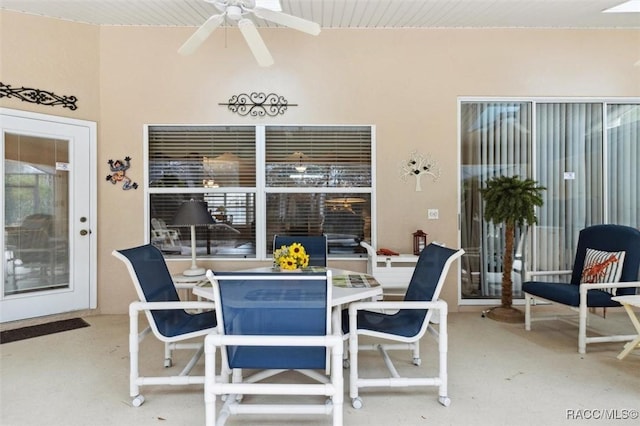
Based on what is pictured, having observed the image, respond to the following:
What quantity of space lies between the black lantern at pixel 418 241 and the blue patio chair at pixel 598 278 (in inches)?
43.4

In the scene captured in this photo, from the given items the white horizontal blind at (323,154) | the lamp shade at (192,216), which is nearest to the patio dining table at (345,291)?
the lamp shade at (192,216)

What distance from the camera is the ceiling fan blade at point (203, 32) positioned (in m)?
2.57

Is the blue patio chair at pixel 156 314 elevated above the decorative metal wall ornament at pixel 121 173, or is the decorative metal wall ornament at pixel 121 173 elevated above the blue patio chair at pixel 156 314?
the decorative metal wall ornament at pixel 121 173

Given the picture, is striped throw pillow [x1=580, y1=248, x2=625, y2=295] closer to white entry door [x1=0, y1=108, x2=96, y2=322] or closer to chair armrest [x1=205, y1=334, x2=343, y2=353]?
chair armrest [x1=205, y1=334, x2=343, y2=353]

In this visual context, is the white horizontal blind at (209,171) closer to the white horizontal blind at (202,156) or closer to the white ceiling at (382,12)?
the white horizontal blind at (202,156)

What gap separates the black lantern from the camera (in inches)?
160

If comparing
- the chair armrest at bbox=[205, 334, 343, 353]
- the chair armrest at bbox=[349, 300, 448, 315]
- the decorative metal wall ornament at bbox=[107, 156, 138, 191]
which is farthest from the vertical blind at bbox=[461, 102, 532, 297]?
the decorative metal wall ornament at bbox=[107, 156, 138, 191]

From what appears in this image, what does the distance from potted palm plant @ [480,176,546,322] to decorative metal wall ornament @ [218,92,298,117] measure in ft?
8.28

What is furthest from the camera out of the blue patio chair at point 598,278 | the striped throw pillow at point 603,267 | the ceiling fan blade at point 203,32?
the striped throw pillow at point 603,267

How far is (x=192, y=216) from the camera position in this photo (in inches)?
143

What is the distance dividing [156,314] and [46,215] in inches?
98.9

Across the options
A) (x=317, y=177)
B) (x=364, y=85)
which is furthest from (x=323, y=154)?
(x=364, y=85)

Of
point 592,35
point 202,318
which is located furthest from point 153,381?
point 592,35

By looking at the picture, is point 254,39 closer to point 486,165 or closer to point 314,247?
point 314,247
